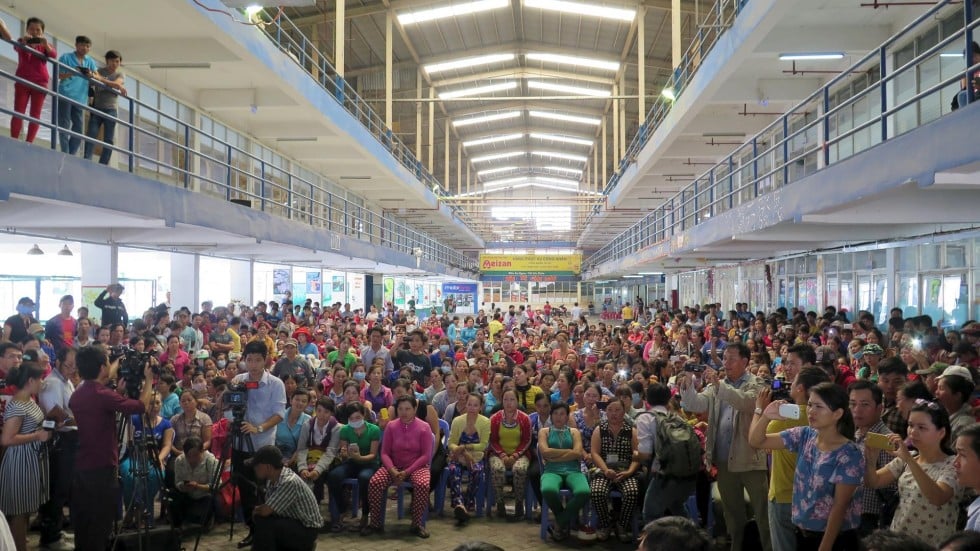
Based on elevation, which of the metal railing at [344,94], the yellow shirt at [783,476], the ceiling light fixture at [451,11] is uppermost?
the ceiling light fixture at [451,11]

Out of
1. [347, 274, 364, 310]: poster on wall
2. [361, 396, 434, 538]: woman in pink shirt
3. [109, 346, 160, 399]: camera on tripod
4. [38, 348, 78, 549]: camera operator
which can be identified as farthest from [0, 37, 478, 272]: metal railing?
[347, 274, 364, 310]: poster on wall

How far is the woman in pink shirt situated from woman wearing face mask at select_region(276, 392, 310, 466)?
0.88 m

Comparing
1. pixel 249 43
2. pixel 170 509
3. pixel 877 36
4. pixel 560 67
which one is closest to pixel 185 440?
pixel 170 509

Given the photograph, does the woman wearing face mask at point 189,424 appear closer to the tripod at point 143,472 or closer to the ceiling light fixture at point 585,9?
the tripod at point 143,472

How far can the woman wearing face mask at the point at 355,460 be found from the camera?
7.27m

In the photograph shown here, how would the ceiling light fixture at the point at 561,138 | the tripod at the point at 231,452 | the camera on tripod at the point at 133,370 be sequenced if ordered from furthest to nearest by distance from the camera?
the ceiling light fixture at the point at 561,138
the tripod at the point at 231,452
the camera on tripod at the point at 133,370

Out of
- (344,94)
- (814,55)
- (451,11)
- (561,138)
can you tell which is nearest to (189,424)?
(814,55)

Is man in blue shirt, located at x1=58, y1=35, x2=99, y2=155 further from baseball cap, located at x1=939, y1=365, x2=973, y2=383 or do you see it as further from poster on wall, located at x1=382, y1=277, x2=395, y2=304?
poster on wall, located at x1=382, y1=277, x2=395, y2=304

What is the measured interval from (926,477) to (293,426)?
5.75 m

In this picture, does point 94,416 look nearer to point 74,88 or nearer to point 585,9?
point 74,88

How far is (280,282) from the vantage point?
23.9 m

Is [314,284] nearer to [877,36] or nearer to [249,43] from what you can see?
[249,43]

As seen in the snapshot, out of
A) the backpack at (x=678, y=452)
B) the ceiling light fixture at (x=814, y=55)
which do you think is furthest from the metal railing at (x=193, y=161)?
the ceiling light fixture at (x=814, y=55)

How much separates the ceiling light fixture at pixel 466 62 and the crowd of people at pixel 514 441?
19.3m
